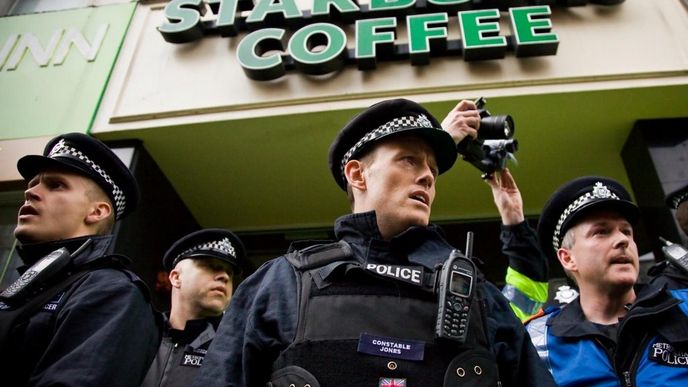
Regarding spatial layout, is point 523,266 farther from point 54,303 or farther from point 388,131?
point 54,303

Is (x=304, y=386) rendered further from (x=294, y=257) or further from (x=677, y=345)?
(x=677, y=345)

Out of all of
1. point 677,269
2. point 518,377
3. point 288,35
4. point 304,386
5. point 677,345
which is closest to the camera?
point 304,386

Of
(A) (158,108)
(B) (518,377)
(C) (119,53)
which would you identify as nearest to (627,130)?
(B) (518,377)

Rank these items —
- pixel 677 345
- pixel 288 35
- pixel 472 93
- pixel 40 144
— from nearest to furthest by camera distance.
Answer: pixel 677 345 < pixel 472 93 < pixel 40 144 < pixel 288 35

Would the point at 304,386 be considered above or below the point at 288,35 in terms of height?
below

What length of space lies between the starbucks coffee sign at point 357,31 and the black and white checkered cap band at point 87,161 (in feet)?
8.50

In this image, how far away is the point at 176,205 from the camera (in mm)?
5434

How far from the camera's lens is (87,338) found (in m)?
1.50

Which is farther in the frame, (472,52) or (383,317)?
(472,52)

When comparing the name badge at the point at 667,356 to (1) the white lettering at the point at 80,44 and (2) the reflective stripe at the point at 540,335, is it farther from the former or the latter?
(1) the white lettering at the point at 80,44

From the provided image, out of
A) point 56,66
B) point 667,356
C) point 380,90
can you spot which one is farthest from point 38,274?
point 56,66

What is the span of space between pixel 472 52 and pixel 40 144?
4254 millimetres

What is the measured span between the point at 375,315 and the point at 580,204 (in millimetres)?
1541

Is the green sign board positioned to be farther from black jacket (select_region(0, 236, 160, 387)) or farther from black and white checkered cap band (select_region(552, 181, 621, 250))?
black and white checkered cap band (select_region(552, 181, 621, 250))
